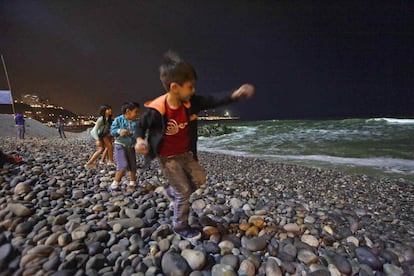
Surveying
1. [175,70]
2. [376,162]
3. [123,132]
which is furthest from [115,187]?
[376,162]

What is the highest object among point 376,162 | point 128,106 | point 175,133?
point 128,106

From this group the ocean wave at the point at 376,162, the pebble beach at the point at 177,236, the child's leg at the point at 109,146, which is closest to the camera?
the pebble beach at the point at 177,236

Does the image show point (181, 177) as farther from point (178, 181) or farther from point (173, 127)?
point (173, 127)

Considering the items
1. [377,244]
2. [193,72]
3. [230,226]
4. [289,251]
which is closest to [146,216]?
[230,226]

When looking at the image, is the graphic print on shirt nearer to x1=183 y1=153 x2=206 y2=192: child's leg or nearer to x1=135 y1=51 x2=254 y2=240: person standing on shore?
x1=135 y1=51 x2=254 y2=240: person standing on shore

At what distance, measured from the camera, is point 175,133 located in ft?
8.20

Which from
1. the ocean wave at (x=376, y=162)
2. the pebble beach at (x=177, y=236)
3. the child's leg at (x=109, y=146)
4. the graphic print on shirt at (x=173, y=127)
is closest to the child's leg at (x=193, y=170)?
the graphic print on shirt at (x=173, y=127)

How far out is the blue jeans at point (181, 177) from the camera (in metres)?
2.58

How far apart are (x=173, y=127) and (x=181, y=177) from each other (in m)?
0.58

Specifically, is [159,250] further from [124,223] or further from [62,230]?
[62,230]

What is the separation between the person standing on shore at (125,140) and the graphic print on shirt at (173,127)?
231cm

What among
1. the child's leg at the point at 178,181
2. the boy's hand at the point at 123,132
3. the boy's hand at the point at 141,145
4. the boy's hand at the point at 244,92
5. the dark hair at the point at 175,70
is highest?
the dark hair at the point at 175,70

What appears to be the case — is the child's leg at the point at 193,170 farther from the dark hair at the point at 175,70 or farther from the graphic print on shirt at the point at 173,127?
the dark hair at the point at 175,70

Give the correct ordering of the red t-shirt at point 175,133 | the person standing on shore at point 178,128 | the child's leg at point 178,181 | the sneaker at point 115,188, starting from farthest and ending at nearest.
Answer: the sneaker at point 115,188
the child's leg at point 178,181
the red t-shirt at point 175,133
the person standing on shore at point 178,128
